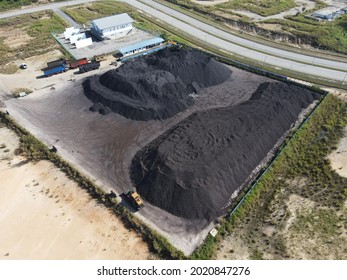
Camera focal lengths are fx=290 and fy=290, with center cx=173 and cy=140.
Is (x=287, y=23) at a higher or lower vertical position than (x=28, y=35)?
lower

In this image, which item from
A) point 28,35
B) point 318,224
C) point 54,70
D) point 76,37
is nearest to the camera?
point 318,224

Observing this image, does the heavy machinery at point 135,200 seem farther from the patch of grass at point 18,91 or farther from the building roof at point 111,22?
the building roof at point 111,22

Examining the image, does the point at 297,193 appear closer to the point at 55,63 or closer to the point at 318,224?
the point at 318,224

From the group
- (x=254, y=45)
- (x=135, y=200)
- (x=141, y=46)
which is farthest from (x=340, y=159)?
(x=141, y=46)

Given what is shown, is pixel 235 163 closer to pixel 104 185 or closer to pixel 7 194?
pixel 104 185

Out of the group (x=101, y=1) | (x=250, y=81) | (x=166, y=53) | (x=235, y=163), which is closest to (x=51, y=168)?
(x=235, y=163)

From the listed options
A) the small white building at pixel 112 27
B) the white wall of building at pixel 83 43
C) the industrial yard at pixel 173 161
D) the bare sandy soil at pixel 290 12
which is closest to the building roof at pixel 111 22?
the small white building at pixel 112 27

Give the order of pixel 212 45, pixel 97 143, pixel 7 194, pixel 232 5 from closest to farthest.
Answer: pixel 7 194 < pixel 97 143 < pixel 212 45 < pixel 232 5
